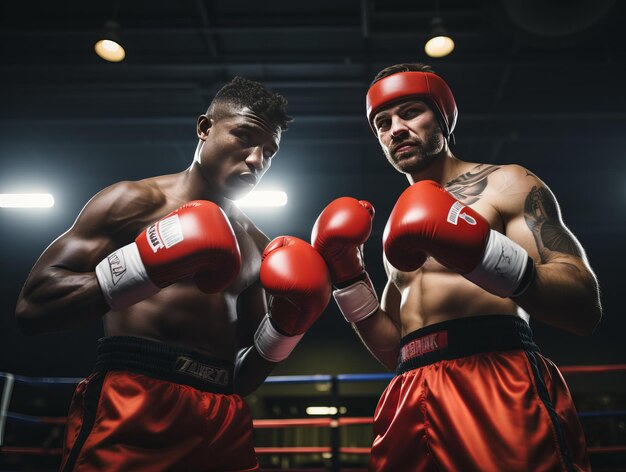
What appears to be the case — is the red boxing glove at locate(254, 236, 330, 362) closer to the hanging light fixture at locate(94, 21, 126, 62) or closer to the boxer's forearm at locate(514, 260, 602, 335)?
the boxer's forearm at locate(514, 260, 602, 335)

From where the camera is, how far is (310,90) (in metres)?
4.99

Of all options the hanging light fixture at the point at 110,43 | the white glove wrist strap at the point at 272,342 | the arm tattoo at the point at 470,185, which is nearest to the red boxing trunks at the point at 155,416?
the white glove wrist strap at the point at 272,342

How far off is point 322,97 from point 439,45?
1.66 metres

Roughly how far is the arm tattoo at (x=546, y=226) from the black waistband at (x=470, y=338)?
21 centimetres

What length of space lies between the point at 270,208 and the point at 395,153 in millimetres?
4980

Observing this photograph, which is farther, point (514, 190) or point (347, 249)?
point (347, 249)

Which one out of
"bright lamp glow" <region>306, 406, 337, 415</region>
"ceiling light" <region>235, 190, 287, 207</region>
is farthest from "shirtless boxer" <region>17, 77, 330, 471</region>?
"bright lamp glow" <region>306, 406, 337, 415</region>

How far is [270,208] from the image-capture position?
6.57 metres

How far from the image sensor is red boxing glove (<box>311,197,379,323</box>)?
1.59 m

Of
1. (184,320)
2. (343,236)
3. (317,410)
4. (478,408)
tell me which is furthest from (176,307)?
(317,410)

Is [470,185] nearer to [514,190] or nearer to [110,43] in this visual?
[514,190]

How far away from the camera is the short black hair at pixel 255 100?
1772 mm

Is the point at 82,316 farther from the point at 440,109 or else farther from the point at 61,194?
the point at 61,194

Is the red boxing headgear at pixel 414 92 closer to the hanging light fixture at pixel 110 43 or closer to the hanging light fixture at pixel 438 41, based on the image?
the hanging light fixture at pixel 438 41
